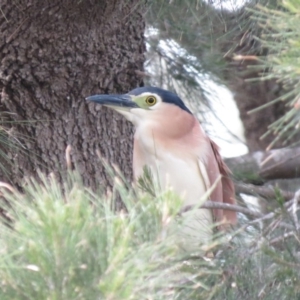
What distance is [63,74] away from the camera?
2.09 meters

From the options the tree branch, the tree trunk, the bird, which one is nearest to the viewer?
the tree trunk

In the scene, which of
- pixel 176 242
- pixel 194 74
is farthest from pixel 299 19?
pixel 194 74

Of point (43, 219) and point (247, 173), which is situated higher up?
point (43, 219)

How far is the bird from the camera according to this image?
2.27 meters

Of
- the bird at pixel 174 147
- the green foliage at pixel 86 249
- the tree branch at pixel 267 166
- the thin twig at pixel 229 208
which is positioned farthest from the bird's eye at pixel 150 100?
the green foliage at pixel 86 249

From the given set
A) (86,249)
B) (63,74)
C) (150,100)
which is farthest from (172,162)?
(86,249)

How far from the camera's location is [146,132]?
231 cm

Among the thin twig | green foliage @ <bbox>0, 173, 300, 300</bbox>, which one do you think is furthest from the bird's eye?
green foliage @ <bbox>0, 173, 300, 300</bbox>

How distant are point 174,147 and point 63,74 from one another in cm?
44

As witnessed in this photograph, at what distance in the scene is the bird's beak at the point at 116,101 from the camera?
2072 mm

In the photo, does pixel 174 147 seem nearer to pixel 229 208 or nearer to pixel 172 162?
pixel 172 162

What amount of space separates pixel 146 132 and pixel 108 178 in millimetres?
196

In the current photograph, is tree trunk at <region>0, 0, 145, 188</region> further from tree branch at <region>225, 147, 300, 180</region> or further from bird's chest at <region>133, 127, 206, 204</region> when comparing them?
tree branch at <region>225, 147, 300, 180</region>

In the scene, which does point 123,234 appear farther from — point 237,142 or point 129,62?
point 237,142
